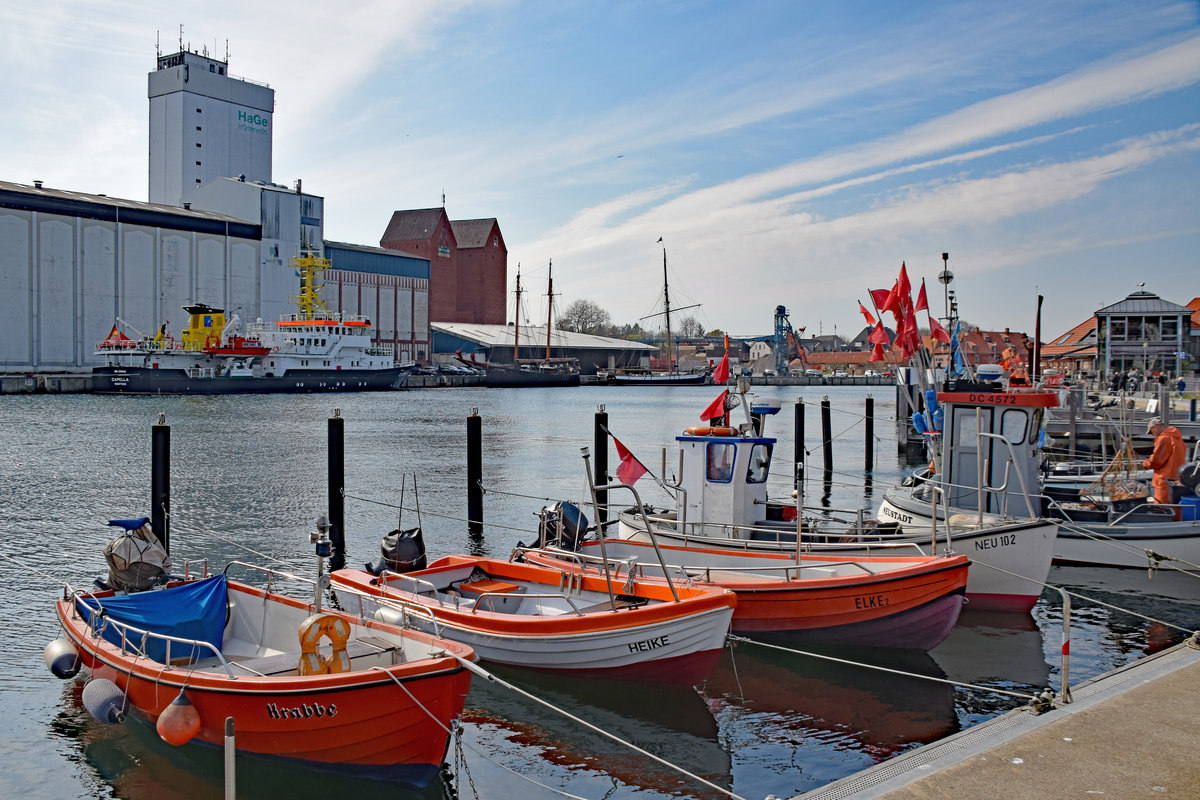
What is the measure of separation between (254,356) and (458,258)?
56459 mm

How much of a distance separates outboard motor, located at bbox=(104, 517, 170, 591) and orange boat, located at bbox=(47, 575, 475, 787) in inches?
55.9

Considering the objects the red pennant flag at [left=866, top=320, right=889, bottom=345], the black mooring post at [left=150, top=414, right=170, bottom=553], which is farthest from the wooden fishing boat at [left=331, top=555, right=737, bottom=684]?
the red pennant flag at [left=866, top=320, right=889, bottom=345]

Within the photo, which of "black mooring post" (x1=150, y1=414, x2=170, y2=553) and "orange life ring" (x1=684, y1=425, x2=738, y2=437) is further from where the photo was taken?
"black mooring post" (x1=150, y1=414, x2=170, y2=553)

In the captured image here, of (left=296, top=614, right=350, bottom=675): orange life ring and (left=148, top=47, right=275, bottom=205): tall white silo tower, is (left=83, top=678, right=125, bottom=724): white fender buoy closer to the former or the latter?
(left=296, top=614, right=350, bottom=675): orange life ring

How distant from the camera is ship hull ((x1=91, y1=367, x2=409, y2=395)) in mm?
70000

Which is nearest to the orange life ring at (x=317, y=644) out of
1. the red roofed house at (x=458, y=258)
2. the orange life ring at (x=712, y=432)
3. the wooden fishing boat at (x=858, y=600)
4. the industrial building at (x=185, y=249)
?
the wooden fishing boat at (x=858, y=600)

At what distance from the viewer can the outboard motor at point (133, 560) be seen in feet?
38.5

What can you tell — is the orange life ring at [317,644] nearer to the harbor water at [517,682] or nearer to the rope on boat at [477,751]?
the rope on boat at [477,751]

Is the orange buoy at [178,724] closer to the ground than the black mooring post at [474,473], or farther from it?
closer to the ground

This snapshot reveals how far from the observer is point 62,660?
10.2 meters

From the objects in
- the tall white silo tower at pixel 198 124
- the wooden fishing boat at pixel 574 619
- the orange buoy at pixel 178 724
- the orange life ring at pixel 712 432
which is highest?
the tall white silo tower at pixel 198 124

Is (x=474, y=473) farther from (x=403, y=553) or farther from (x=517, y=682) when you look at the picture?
(x=517, y=682)

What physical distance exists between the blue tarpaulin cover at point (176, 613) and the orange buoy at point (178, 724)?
1.63 metres

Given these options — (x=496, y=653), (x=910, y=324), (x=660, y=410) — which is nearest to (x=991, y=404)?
(x=910, y=324)
